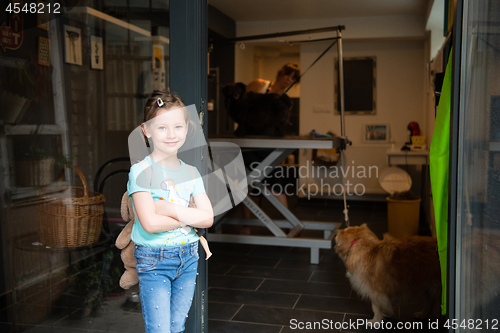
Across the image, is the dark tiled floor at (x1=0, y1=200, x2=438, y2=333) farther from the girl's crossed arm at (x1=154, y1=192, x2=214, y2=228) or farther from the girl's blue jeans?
the girl's crossed arm at (x1=154, y1=192, x2=214, y2=228)

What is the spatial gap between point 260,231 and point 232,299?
180 cm

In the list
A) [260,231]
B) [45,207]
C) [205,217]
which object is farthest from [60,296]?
[260,231]

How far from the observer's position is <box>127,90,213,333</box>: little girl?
49.4 inches

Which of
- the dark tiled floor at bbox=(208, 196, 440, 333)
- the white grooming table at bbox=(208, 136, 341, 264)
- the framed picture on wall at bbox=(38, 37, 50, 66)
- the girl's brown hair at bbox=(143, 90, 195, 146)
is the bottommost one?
the dark tiled floor at bbox=(208, 196, 440, 333)

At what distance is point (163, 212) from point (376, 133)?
562 centimetres

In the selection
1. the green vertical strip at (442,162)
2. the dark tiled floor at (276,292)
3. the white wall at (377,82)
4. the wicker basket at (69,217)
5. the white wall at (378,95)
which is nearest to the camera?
the green vertical strip at (442,162)

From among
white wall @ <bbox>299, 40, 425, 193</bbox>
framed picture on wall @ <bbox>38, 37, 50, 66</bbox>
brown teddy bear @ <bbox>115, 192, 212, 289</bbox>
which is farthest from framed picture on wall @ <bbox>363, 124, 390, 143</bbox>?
brown teddy bear @ <bbox>115, 192, 212, 289</bbox>

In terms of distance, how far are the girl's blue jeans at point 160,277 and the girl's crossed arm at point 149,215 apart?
0.09 m

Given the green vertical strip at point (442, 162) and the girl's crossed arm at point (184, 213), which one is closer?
the girl's crossed arm at point (184, 213)

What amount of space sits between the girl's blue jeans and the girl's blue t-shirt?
23 millimetres

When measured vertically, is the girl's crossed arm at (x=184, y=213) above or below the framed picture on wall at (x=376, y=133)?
below

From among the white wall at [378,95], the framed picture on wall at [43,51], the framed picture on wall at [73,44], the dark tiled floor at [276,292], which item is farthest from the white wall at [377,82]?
the framed picture on wall at [43,51]

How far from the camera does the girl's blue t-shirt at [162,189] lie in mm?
1273

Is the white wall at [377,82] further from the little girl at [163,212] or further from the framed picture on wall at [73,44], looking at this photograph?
the little girl at [163,212]
